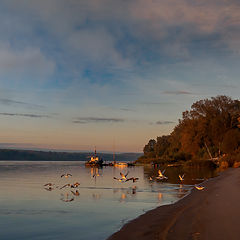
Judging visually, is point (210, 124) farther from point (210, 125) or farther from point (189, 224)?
point (189, 224)

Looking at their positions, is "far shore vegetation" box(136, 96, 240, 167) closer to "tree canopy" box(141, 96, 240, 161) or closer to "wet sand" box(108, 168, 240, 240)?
"tree canopy" box(141, 96, 240, 161)

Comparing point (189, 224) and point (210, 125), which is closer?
point (189, 224)

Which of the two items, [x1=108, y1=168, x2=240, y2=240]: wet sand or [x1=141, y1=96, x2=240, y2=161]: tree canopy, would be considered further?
[x1=141, y1=96, x2=240, y2=161]: tree canopy

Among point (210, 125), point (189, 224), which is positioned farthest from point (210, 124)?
point (189, 224)

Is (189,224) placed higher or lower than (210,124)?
lower

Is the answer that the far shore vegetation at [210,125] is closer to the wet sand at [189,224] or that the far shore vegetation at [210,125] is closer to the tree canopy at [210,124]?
the tree canopy at [210,124]

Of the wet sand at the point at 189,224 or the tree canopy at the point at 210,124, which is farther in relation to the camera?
the tree canopy at the point at 210,124

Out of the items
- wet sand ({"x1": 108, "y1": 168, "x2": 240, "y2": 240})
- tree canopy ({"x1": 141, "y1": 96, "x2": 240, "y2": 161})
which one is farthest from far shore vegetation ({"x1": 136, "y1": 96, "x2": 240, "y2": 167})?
wet sand ({"x1": 108, "y1": 168, "x2": 240, "y2": 240})

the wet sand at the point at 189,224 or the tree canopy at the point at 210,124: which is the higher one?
the tree canopy at the point at 210,124

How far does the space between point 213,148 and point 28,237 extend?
9009cm

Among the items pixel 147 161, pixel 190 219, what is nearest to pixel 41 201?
pixel 190 219

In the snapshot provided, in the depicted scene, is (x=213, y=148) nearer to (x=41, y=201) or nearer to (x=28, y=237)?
(x=41, y=201)

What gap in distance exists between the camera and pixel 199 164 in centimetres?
9625

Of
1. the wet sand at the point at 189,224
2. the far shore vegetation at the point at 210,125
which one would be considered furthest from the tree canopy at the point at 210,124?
the wet sand at the point at 189,224
